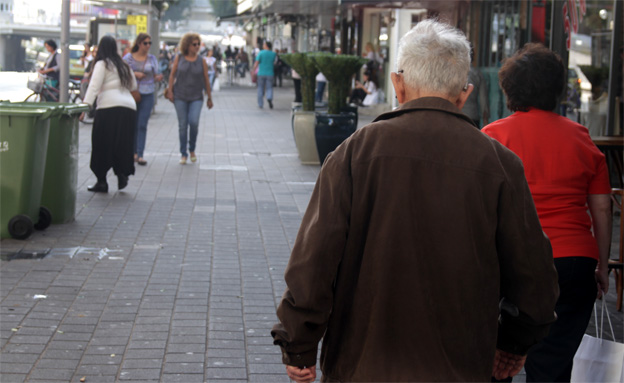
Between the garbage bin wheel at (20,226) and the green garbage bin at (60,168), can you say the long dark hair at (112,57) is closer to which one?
the green garbage bin at (60,168)

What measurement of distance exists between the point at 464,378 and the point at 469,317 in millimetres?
163

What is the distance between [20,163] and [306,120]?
20.6 ft

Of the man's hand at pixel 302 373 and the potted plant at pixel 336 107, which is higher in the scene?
the potted plant at pixel 336 107

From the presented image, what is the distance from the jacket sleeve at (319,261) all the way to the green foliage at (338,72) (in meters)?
10.0

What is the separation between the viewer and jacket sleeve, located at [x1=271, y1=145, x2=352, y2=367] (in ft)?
7.67

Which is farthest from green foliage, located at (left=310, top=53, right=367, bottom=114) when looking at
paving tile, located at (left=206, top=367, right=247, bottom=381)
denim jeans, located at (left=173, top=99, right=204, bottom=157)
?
paving tile, located at (left=206, top=367, right=247, bottom=381)

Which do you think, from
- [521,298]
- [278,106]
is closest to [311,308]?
[521,298]

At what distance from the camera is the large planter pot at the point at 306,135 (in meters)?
13.0

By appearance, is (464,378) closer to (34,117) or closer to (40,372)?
(40,372)

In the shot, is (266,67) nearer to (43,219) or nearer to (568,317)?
(43,219)

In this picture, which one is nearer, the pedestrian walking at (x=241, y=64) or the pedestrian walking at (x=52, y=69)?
the pedestrian walking at (x=52, y=69)

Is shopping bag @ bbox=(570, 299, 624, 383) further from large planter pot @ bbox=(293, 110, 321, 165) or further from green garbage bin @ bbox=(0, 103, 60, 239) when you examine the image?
large planter pot @ bbox=(293, 110, 321, 165)

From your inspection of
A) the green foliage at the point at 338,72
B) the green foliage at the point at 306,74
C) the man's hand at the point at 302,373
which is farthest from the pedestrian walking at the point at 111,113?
the man's hand at the point at 302,373

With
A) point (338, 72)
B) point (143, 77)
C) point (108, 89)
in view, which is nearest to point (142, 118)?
point (143, 77)
